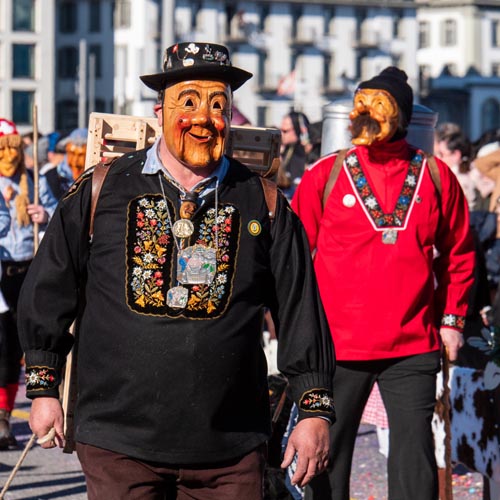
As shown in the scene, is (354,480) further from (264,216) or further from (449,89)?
(449,89)

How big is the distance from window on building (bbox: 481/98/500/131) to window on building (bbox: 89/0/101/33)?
111 feet

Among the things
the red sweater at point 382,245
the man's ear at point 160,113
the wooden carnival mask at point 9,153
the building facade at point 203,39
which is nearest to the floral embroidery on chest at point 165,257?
the man's ear at point 160,113

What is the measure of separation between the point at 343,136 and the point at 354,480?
1891 millimetres

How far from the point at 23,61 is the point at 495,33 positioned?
149 ft

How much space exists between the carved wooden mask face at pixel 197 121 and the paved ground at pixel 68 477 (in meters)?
4.14

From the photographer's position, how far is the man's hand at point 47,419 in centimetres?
484

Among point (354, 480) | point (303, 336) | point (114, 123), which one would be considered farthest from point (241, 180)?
point (354, 480)

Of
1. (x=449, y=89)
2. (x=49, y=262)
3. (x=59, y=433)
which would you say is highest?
(x=449, y=89)

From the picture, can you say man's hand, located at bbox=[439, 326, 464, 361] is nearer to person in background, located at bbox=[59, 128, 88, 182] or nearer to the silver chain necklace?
the silver chain necklace

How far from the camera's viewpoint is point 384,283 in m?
7.02

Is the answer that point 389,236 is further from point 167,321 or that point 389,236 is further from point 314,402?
point 167,321

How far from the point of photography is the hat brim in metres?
5.02

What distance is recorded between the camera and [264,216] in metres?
5.04

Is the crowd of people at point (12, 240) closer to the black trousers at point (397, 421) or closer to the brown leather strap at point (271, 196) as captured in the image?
the black trousers at point (397, 421)
